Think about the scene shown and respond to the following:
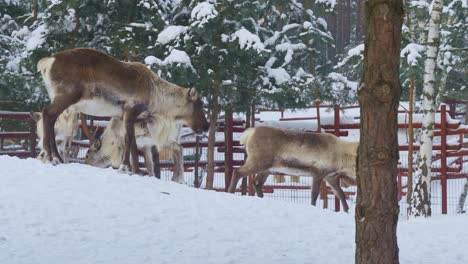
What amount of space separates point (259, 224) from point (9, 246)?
2339 mm

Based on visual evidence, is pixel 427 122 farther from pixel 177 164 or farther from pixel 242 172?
pixel 177 164

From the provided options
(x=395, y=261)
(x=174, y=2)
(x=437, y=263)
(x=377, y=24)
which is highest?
(x=174, y=2)

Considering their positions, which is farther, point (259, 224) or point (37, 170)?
point (37, 170)

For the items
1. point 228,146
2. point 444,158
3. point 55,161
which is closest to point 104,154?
point 55,161

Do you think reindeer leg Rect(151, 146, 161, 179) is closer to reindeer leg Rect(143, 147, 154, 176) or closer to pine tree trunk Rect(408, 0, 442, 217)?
reindeer leg Rect(143, 147, 154, 176)

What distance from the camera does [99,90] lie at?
820 cm

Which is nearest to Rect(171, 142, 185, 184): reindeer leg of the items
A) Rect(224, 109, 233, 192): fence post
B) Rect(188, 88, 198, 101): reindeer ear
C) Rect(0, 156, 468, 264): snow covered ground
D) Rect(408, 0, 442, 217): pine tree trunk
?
Rect(188, 88, 198, 101): reindeer ear

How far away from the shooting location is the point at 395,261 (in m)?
3.58

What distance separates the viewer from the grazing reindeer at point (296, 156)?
34.5 ft

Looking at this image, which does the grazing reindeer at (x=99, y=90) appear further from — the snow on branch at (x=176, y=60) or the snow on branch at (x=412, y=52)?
the snow on branch at (x=412, y=52)

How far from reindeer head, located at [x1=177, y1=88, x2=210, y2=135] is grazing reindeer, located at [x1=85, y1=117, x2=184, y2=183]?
0.18 metres

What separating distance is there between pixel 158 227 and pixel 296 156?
5.30 m

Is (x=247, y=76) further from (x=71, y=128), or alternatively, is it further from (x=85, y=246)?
(x=85, y=246)

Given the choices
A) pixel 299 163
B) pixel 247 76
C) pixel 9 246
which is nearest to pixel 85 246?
pixel 9 246
